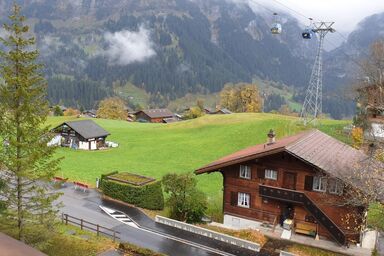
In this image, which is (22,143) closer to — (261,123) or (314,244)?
(314,244)

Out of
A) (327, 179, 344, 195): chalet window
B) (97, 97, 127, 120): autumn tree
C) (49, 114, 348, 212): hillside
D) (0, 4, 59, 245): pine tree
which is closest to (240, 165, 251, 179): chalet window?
(327, 179, 344, 195): chalet window

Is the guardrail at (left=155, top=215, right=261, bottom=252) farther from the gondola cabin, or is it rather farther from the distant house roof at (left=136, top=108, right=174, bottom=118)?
the distant house roof at (left=136, top=108, right=174, bottom=118)

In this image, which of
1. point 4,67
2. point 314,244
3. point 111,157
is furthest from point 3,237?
point 111,157

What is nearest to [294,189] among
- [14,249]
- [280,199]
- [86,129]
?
[280,199]

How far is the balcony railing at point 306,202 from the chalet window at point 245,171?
1.94 meters

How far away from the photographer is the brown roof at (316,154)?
3400 centimetres

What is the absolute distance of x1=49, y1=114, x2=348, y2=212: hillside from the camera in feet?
198

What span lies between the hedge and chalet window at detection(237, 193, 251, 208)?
904cm

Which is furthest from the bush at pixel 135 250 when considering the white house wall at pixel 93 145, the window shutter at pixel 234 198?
the white house wall at pixel 93 145

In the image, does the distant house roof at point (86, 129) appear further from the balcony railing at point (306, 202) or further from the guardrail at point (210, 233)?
the balcony railing at point (306, 202)

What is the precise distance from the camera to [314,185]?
1396 inches

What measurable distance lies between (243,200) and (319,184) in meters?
7.61

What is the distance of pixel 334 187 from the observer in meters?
34.5

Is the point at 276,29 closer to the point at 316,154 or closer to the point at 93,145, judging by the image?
the point at 316,154
